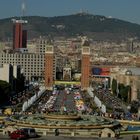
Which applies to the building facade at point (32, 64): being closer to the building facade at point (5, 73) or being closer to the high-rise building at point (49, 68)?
the high-rise building at point (49, 68)

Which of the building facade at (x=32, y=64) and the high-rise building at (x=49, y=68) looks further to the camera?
the building facade at (x=32, y=64)

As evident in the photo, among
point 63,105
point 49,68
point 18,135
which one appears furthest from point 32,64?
point 18,135

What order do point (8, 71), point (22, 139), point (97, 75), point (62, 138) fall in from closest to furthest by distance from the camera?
point (22, 139), point (62, 138), point (8, 71), point (97, 75)

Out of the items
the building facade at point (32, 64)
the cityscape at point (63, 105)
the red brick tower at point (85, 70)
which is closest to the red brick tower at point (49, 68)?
the cityscape at point (63, 105)

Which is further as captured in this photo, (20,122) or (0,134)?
(20,122)

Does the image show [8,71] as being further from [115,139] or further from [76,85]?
[115,139]

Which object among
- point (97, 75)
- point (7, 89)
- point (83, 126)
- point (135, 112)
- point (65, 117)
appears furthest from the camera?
point (97, 75)

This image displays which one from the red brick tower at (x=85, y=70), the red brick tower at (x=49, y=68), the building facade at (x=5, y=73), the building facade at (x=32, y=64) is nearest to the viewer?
the building facade at (x=5, y=73)

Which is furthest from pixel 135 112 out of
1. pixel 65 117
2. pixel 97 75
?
pixel 97 75

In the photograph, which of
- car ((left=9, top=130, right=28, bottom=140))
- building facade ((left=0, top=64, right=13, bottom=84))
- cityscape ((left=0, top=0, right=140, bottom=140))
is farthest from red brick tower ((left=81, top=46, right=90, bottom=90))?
car ((left=9, top=130, right=28, bottom=140))

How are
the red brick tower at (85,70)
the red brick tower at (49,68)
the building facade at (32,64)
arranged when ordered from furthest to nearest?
1. the building facade at (32,64)
2. the red brick tower at (49,68)
3. the red brick tower at (85,70)
